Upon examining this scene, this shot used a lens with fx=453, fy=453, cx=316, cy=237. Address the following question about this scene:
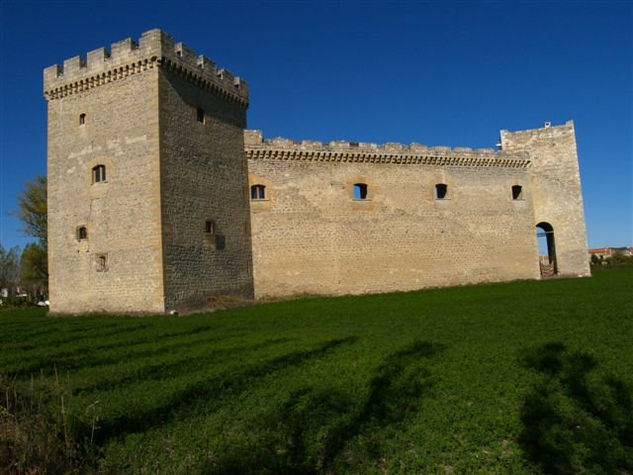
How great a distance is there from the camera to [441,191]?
2223 cm

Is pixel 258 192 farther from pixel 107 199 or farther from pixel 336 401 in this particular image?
pixel 336 401

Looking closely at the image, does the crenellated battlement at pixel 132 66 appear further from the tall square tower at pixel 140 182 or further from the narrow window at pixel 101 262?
the narrow window at pixel 101 262

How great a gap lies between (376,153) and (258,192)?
5723 mm

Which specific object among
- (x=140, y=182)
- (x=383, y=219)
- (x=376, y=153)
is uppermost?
(x=376, y=153)

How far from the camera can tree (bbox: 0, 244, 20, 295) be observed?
139ft

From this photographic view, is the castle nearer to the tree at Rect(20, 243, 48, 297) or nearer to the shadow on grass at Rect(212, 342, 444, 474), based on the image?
the shadow on grass at Rect(212, 342, 444, 474)

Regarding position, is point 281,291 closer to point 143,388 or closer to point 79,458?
point 143,388

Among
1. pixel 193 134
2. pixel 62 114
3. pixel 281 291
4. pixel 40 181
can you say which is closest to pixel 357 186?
pixel 281 291

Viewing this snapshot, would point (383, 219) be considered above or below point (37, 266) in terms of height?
above

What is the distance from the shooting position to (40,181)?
28188 mm

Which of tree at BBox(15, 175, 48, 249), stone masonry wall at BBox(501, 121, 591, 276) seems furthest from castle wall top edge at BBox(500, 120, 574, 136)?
tree at BBox(15, 175, 48, 249)

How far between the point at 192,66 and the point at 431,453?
49.0 feet

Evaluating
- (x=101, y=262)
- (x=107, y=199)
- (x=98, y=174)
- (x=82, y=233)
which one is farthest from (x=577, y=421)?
(x=82, y=233)

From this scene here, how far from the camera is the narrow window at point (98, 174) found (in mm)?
15188
